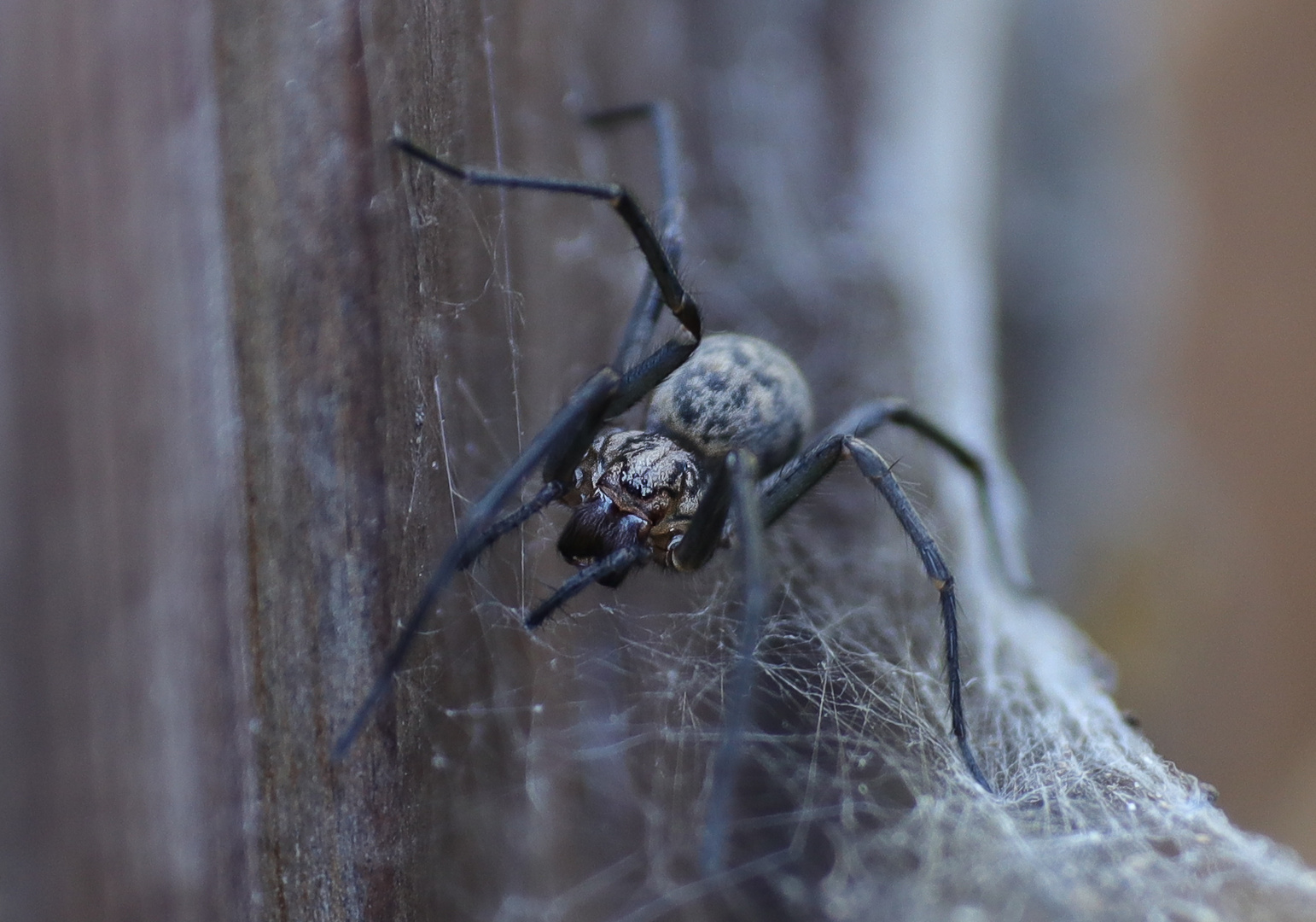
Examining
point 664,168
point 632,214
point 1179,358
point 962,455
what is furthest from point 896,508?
point 1179,358

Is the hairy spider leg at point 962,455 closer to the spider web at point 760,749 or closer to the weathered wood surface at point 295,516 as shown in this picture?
the spider web at point 760,749

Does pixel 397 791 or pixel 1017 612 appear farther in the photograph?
pixel 1017 612

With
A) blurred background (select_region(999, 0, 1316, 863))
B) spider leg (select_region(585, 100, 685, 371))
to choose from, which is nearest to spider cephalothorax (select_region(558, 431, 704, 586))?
spider leg (select_region(585, 100, 685, 371))

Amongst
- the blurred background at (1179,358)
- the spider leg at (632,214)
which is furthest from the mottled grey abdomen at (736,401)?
the blurred background at (1179,358)

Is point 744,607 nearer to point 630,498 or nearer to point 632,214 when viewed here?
point 630,498

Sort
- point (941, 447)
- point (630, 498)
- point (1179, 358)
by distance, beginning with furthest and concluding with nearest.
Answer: point (1179, 358) < point (941, 447) < point (630, 498)

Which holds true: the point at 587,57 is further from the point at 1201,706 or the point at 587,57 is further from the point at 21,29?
the point at 1201,706

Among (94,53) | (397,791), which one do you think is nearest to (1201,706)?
(397,791)
